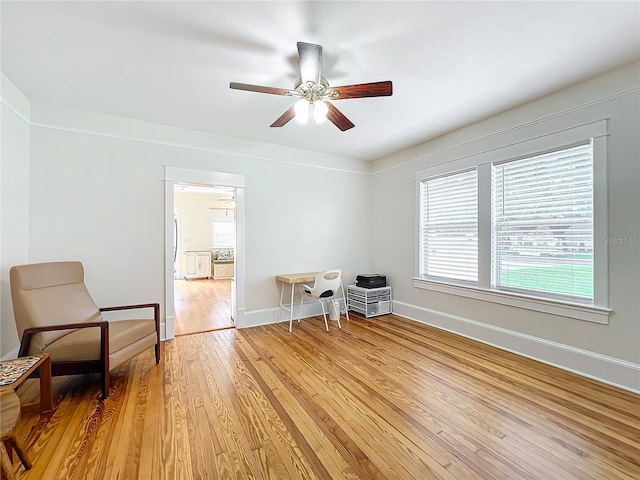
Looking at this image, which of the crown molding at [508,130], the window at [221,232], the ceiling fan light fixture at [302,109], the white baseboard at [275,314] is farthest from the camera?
the window at [221,232]

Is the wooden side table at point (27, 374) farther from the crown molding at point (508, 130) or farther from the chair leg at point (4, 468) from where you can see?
the crown molding at point (508, 130)

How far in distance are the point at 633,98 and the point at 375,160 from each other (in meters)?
3.10

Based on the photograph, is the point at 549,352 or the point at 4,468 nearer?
the point at 4,468

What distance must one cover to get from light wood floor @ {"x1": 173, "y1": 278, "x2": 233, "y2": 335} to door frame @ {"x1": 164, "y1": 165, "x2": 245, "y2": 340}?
12.4 inches

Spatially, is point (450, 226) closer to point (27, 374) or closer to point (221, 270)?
point (27, 374)

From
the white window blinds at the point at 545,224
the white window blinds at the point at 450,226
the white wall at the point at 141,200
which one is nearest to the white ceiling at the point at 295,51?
the white wall at the point at 141,200

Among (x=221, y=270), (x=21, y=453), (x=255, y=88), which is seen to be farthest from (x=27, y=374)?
(x=221, y=270)

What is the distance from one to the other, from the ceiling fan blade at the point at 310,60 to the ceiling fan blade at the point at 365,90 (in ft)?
0.51

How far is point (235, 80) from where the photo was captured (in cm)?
244

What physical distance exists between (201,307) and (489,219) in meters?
4.63

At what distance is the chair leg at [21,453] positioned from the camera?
55.3 inches

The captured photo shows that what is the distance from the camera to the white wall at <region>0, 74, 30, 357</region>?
7.89ft

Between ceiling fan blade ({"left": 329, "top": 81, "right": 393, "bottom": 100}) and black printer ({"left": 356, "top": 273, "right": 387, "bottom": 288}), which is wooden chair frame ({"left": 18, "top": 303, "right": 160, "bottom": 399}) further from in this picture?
black printer ({"left": 356, "top": 273, "right": 387, "bottom": 288})

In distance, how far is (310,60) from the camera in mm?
1865
